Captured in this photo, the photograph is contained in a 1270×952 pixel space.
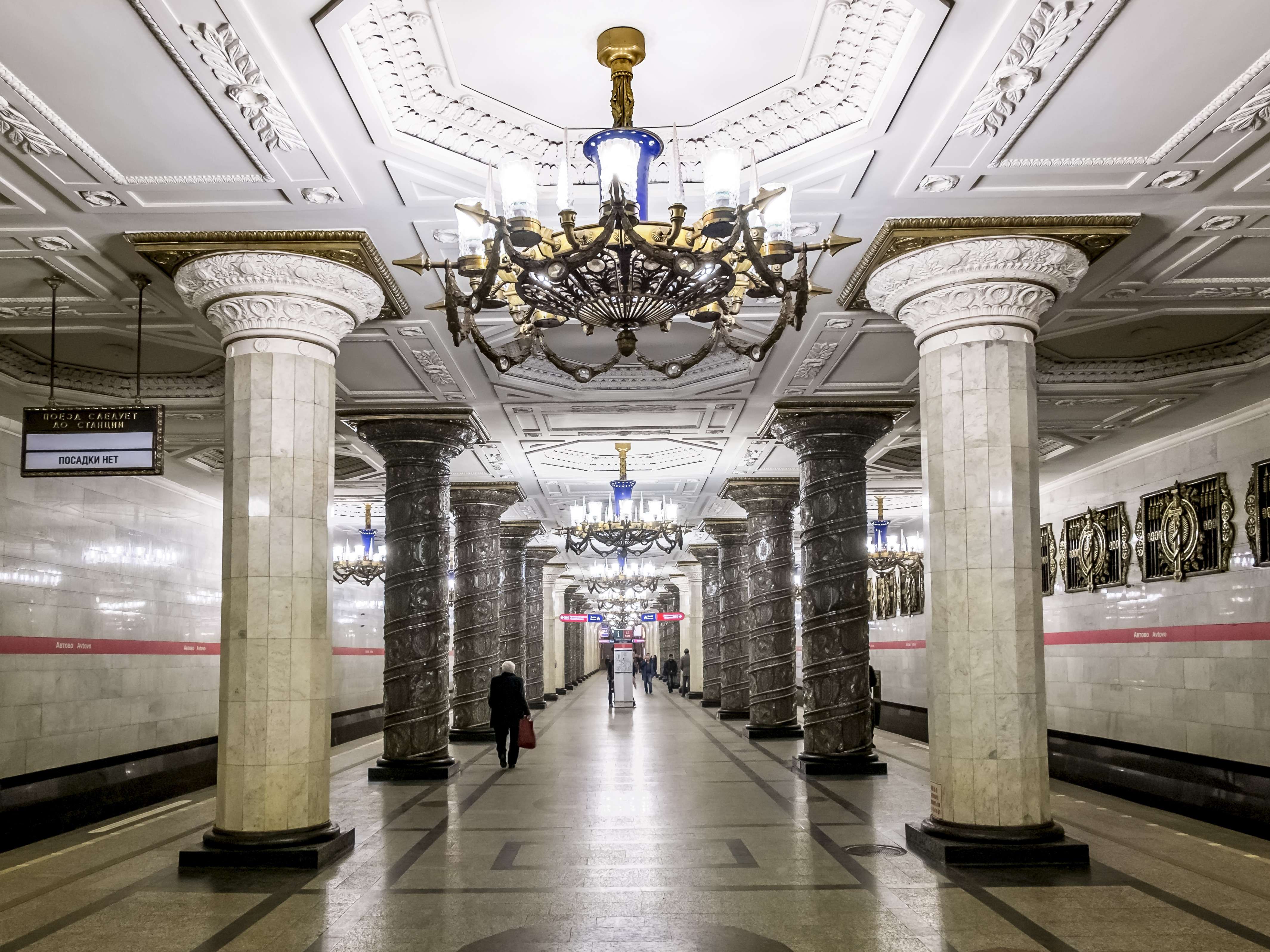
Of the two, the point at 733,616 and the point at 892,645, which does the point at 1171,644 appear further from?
the point at 892,645

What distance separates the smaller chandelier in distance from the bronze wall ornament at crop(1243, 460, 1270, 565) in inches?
557

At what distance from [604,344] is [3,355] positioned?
211 inches

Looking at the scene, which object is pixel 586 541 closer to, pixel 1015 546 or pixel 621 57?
pixel 1015 546

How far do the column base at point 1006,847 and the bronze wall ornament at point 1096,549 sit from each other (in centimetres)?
702

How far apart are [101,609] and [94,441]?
6261 millimetres

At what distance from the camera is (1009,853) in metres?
6.61

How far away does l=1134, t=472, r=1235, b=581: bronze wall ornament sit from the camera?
11.4 meters

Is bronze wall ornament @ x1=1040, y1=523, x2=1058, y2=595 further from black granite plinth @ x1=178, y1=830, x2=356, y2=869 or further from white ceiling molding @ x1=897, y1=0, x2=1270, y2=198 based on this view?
black granite plinth @ x1=178, y1=830, x2=356, y2=869

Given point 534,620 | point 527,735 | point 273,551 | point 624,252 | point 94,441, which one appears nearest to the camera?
point 624,252

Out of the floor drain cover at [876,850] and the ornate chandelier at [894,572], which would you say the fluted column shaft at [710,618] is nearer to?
the ornate chandelier at [894,572]

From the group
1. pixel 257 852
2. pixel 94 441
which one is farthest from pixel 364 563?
pixel 257 852

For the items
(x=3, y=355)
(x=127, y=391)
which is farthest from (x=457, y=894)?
(x=127, y=391)

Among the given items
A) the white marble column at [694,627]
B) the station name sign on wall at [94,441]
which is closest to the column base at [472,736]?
the station name sign on wall at [94,441]

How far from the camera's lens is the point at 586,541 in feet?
53.0
